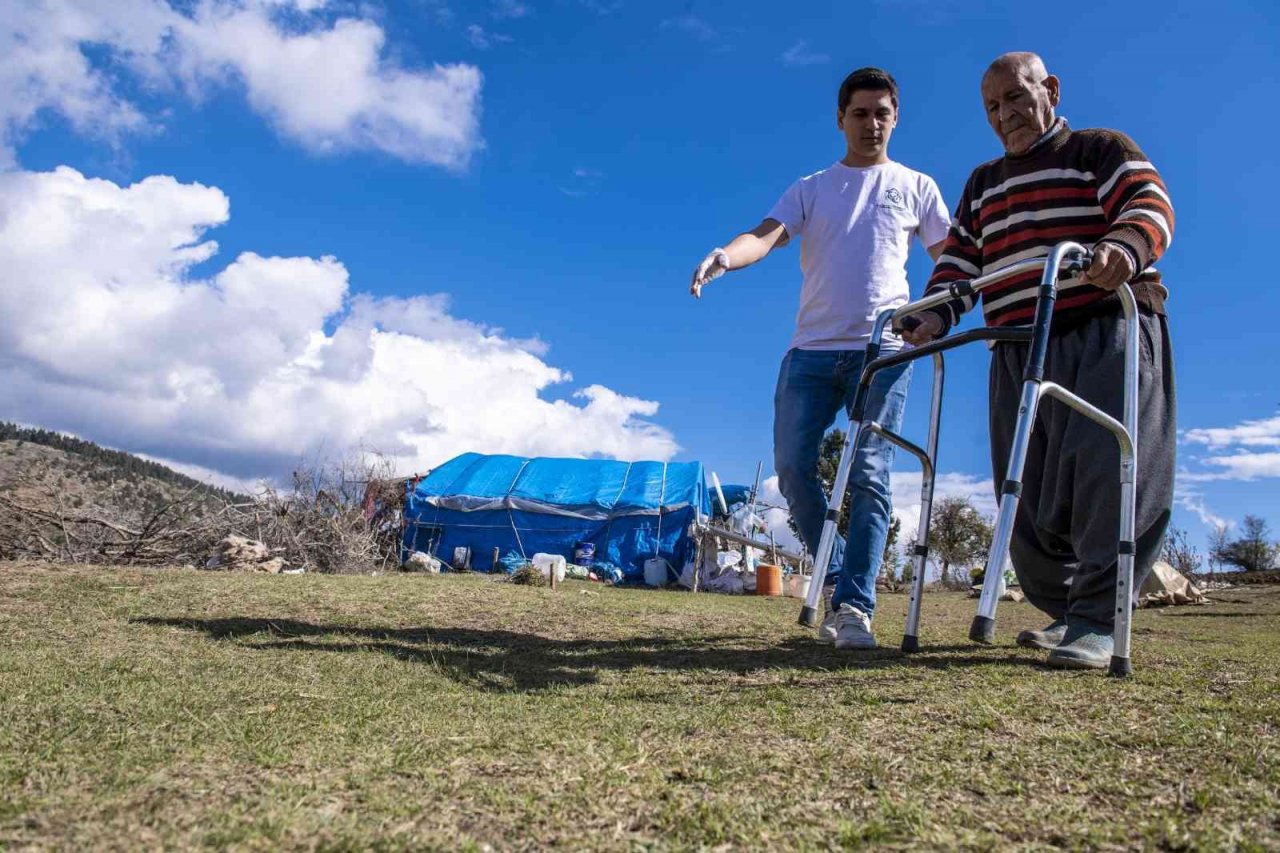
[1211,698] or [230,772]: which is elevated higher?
[1211,698]

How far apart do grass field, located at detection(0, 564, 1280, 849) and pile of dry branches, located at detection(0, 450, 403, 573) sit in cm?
461

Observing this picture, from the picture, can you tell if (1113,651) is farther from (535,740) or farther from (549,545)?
(549,545)

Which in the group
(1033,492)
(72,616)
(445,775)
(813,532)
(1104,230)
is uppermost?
(1104,230)

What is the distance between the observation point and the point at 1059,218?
2.85 meters

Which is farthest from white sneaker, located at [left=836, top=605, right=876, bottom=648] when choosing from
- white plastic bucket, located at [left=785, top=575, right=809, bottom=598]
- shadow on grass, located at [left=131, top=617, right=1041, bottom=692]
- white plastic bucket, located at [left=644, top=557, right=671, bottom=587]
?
white plastic bucket, located at [left=644, top=557, right=671, bottom=587]

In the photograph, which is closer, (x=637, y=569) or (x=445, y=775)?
(x=445, y=775)

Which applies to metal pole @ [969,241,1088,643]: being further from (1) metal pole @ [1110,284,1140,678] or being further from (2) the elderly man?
(1) metal pole @ [1110,284,1140,678]

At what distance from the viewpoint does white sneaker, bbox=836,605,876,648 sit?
285 centimetres

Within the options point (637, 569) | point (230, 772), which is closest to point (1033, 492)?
point (230, 772)

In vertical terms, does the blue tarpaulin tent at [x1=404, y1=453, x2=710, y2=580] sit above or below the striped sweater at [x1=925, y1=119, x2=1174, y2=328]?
below

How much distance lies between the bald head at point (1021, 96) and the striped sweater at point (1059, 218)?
0.19ft

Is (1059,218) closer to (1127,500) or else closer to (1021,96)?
(1021,96)

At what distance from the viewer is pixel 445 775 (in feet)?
4.01

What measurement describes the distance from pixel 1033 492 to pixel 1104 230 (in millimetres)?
908
